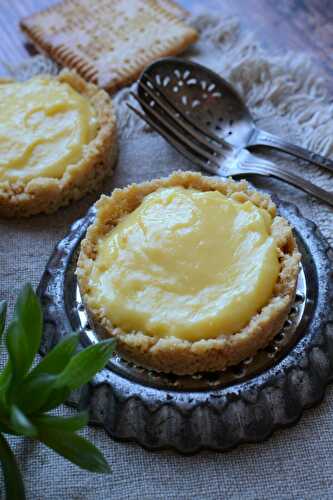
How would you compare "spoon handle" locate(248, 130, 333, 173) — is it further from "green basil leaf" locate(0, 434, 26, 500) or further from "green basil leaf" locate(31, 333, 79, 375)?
"green basil leaf" locate(0, 434, 26, 500)

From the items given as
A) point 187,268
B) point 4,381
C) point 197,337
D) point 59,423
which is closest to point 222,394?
point 197,337

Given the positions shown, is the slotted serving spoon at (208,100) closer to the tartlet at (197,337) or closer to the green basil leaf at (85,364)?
the tartlet at (197,337)

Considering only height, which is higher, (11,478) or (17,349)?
(17,349)

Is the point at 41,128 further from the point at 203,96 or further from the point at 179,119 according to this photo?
the point at 203,96

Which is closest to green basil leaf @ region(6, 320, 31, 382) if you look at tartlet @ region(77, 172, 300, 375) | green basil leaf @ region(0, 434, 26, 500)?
green basil leaf @ region(0, 434, 26, 500)

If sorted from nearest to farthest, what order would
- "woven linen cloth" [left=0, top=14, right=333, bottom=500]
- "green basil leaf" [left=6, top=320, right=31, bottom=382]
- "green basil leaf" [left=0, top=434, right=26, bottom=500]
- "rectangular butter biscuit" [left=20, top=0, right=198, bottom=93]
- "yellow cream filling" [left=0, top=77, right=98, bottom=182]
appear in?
"green basil leaf" [left=6, top=320, right=31, bottom=382], "green basil leaf" [left=0, top=434, right=26, bottom=500], "woven linen cloth" [left=0, top=14, right=333, bottom=500], "yellow cream filling" [left=0, top=77, right=98, bottom=182], "rectangular butter biscuit" [left=20, top=0, right=198, bottom=93]

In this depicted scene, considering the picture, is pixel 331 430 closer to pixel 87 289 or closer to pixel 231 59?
pixel 87 289

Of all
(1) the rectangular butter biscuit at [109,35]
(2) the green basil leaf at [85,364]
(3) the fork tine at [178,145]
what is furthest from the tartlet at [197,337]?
(1) the rectangular butter biscuit at [109,35]
